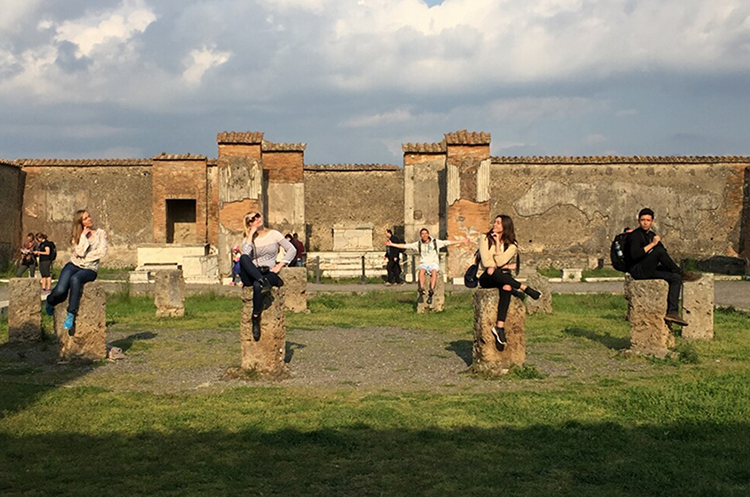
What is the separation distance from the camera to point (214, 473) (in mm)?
4832

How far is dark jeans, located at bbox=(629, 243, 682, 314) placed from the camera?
30.8ft

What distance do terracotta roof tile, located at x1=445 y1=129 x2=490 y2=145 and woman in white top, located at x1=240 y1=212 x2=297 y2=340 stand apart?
1351 cm

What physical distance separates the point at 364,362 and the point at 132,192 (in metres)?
20.3

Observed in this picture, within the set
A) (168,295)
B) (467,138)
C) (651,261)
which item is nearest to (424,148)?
(467,138)

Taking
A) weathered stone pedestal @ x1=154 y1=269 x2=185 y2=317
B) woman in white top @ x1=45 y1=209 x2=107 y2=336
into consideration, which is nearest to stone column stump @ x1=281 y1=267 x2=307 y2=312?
weathered stone pedestal @ x1=154 y1=269 x2=185 y2=317

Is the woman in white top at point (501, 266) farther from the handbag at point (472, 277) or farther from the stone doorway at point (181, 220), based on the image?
the stone doorway at point (181, 220)

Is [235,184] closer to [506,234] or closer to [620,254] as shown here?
[620,254]

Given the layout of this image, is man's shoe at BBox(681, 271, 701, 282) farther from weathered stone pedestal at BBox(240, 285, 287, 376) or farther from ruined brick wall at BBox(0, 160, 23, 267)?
ruined brick wall at BBox(0, 160, 23, 267)

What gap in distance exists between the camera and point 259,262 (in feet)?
26.6

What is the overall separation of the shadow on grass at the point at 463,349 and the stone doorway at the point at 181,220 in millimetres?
18583

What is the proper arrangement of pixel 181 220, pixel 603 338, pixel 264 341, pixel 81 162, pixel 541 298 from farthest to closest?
pixel 181 220, pixel 81 162, pixel 541 298, pixel 603 338, pixel 264 341

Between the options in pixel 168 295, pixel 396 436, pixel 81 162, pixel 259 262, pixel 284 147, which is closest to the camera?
pixel 396 436

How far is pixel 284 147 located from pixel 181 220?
5306 mm

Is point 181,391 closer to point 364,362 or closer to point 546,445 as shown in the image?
point 364,362
